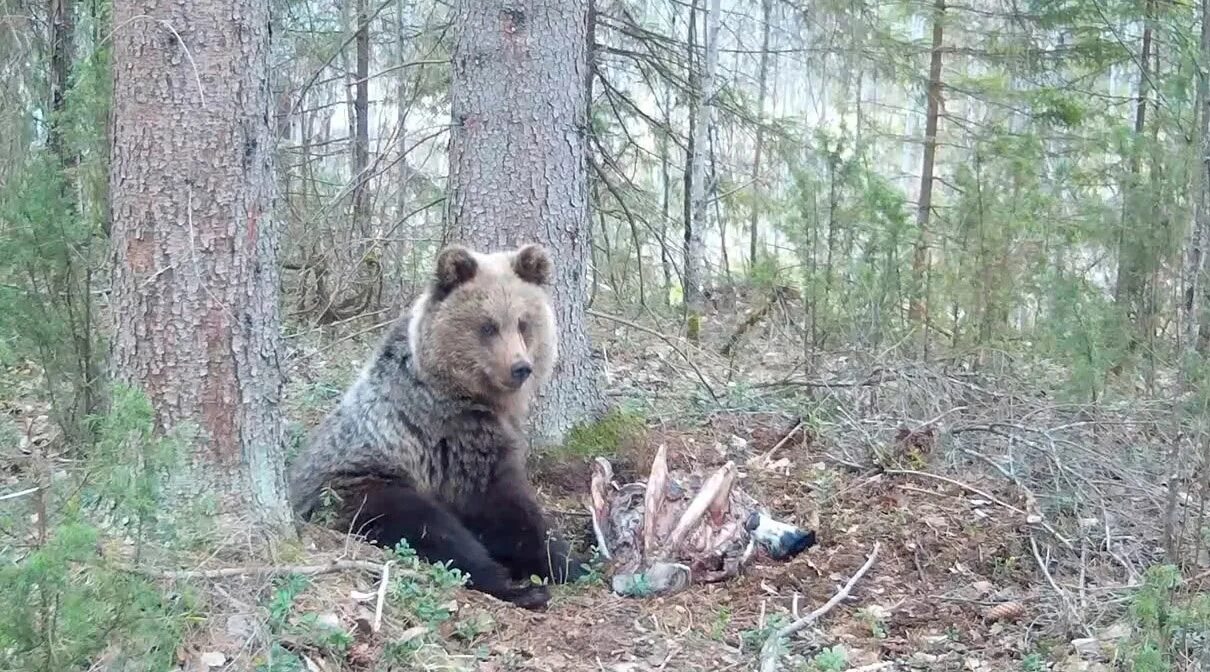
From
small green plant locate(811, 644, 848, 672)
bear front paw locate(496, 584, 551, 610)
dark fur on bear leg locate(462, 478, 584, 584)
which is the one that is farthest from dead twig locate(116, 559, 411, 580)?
small green plant locate(811, 644, 848, 672)

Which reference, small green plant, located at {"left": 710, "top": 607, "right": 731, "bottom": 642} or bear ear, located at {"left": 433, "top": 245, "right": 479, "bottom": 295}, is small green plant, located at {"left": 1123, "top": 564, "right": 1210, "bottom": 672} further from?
bear ear, located at {"left": 433, "top": 245, "right": 479, "bottom": 295}

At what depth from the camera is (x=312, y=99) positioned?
1548 centimetres

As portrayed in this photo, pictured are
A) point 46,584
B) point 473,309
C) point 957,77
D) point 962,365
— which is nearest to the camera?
point 46,584

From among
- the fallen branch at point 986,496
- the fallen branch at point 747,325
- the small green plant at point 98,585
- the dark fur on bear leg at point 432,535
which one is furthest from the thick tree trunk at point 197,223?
the fallen branch at point 747,325

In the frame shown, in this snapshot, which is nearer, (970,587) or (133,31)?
(133,31)

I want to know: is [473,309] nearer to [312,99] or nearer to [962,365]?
[962,365]

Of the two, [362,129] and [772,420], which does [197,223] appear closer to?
[772,420]

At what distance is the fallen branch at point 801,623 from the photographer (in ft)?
15.4

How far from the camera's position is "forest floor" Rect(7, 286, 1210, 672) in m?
4.44

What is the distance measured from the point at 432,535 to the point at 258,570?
4.52ft

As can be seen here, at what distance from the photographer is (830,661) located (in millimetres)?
4629

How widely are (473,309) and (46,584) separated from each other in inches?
131

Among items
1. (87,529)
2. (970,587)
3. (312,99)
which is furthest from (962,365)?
(312,99)

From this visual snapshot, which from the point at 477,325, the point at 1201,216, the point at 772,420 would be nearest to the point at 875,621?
the point at 1201,216
